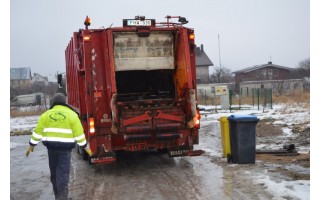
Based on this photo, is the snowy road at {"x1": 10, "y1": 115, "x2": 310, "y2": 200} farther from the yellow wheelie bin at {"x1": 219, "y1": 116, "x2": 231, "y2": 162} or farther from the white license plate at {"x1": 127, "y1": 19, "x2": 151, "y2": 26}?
the white license plate at {"x1": 127, "y1": 19, "x2": 151, "y2": 26}

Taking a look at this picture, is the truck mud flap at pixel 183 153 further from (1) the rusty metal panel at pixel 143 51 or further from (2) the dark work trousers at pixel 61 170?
(2) the dark work trousers at pixel 61 170

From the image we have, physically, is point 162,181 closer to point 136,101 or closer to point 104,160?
point 104,160

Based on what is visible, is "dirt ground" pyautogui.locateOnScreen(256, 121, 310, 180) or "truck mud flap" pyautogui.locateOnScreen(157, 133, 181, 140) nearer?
"dirt ground" pyautogui.locateOnScreen(256, 121, 310, 180)

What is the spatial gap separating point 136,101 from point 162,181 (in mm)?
1944

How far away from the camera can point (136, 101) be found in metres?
9.03

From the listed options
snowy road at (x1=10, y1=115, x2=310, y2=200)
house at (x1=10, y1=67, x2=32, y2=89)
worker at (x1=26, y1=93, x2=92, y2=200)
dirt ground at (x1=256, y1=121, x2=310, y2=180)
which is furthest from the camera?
house at (x1=10, y1=67, x2=32, y2=89)

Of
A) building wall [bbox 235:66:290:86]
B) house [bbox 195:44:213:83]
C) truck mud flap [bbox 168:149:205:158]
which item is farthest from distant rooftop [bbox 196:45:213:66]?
truck mud flap [bbox 168:149:205:158]

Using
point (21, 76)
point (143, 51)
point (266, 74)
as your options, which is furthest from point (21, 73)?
point (143, 51)

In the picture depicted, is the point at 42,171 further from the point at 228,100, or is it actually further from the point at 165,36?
the point at 228,100

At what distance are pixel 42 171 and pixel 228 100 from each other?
21304mm

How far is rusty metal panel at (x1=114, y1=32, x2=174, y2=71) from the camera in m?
9.16

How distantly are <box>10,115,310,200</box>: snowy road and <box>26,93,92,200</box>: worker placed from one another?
77 cm

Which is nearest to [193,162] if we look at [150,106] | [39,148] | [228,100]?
[150,106]

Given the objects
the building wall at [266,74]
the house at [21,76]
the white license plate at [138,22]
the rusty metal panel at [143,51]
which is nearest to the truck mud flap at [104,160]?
the rusty metal panel at [143,51]
